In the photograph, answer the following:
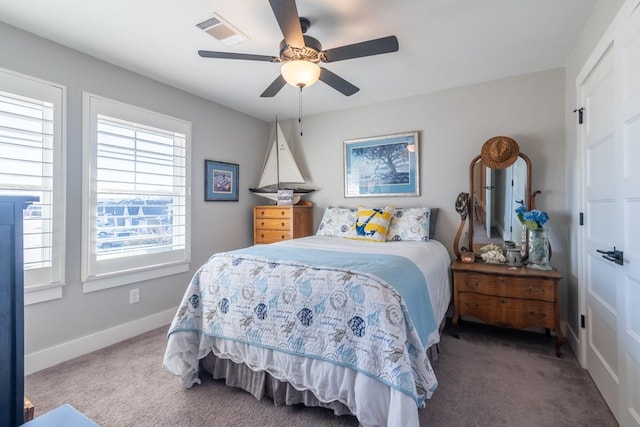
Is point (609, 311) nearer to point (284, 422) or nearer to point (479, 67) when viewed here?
point (284, 422)

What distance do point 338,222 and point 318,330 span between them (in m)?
1.90

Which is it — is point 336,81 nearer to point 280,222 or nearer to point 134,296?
point 280,222

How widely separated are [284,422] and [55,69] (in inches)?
117

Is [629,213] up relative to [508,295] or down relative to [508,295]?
up

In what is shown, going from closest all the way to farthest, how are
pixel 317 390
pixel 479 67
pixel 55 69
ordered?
pixel 317 390 → pixel 55 69 → pixel 479 67

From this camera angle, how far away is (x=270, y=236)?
3.85m

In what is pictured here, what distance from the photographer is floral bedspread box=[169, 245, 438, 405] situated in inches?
55.7

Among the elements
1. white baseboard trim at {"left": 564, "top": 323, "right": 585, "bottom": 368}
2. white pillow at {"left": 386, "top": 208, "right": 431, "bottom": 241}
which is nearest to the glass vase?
white baseboard trim at {"left": 564, "top": 323, "right": 585, "bottom": 368}

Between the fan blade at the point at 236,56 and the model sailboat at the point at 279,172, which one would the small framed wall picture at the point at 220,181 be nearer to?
the model sailboat at the point at 279,172

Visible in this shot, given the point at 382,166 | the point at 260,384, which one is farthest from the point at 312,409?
the point at 382,166

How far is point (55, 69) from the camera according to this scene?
89.3 inches

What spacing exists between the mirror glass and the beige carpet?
3.32ft

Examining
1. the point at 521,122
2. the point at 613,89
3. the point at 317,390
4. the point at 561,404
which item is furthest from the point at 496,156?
the point at 317,390

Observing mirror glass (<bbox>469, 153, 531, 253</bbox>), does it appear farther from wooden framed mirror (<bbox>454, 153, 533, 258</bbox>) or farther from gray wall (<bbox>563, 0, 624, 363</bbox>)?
gray wall (<bbox>563, 0, 624, 363</bbox>)
